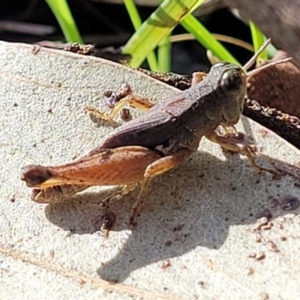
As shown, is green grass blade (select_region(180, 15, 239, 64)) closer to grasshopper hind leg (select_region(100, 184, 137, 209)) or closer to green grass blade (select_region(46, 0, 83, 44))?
Answer: green grass blade (select_region(46, 0, 83, 44))

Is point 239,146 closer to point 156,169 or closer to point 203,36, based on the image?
point 156,169

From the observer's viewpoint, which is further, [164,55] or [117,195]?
[164,55]

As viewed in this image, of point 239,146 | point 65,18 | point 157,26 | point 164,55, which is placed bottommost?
point 65,18

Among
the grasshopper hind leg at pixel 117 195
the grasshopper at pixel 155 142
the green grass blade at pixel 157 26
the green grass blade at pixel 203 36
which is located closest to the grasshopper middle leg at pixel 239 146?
the grasshopper at pixel 155 142

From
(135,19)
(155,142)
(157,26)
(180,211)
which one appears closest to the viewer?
(180,211)

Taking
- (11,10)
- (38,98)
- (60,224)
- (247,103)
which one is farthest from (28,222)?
(11,10)

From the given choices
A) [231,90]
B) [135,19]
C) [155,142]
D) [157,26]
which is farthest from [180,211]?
[135,19]

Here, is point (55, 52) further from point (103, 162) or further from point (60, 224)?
point (60, 224)
